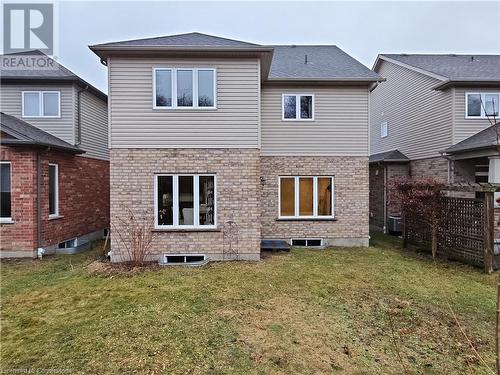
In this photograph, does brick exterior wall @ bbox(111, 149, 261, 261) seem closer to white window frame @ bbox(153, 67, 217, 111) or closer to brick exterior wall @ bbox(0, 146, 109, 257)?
white window frame @ bbox(153, 67, 217, 111)

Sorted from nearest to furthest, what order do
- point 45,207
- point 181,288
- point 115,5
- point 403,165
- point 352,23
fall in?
point 181,288
point 45,207
point 403,165
point 115,5
point 352,23

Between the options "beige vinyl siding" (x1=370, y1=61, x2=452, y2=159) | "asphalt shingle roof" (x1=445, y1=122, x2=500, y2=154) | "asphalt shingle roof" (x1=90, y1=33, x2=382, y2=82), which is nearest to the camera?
"asphalt shingle roof" (x1=90, y1=33, x2=382, y2=82)

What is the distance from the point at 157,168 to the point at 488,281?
9088 mm

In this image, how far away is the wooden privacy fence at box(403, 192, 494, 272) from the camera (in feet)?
26.5

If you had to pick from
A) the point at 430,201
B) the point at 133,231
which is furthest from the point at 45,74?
the point at 430,201

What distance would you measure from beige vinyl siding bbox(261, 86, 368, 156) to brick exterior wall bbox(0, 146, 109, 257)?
24.5 feet

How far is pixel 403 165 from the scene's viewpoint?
15.2m

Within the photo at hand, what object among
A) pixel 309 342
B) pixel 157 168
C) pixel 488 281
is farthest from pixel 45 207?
pixel 488 281

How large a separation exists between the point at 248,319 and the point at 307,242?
251 inches

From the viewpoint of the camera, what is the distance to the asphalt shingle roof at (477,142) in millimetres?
10172

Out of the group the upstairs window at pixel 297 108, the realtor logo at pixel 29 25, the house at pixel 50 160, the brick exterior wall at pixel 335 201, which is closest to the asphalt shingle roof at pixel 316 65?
the upstairs window at pixel 297 108

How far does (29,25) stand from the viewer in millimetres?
10672

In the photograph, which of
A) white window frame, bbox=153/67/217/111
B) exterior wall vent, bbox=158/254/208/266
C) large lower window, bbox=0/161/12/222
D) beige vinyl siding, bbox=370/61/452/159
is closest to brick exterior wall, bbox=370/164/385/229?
beige vinyl siding, bbox=370/61/452/159

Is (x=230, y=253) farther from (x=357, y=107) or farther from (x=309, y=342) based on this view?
(x=357, y=107)
